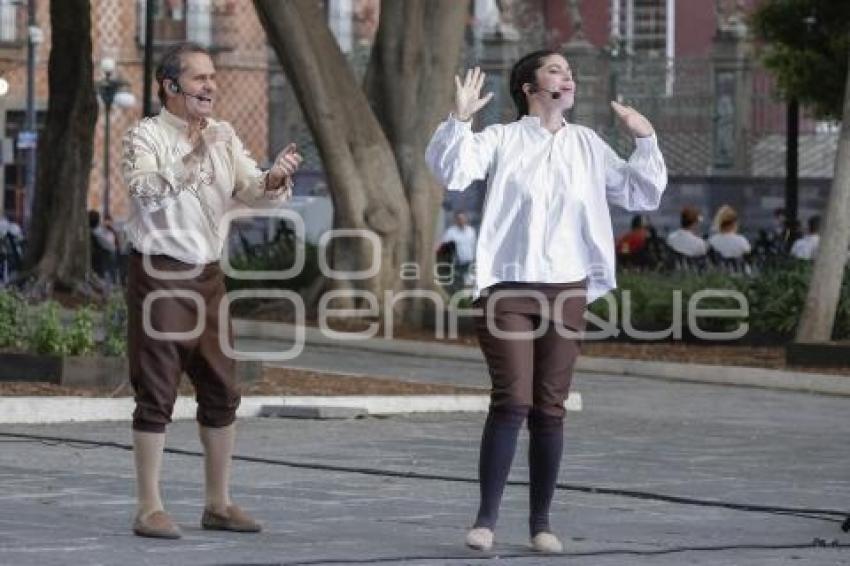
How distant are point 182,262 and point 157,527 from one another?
3.15 feet

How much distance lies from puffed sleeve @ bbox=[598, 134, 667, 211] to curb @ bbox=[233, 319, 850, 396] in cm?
1086

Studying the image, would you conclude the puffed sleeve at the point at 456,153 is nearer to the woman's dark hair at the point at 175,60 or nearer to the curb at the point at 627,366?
the woman's dark hair at the point at 175,60

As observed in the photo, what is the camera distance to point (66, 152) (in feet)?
105

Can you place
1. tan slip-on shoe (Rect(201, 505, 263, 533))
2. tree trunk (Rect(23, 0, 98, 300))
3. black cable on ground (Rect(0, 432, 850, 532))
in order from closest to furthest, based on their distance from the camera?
1. tan slip-on shoe (Rect(201, 505, 263, 533))
2. black cable on ground (Rect(0, 432, 850, 532))
3. tree trunk (Rect(23, 0, 98, 300))

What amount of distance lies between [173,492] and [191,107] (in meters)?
2.21

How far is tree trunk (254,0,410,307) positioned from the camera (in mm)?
25484

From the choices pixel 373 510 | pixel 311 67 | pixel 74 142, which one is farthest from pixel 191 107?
pixel 74 142

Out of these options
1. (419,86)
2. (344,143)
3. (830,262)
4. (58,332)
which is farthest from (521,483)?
(419,86)

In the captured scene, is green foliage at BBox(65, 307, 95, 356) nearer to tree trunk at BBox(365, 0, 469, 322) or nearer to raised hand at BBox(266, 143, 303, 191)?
raised hand at BBox(266, 143, 303, 191)

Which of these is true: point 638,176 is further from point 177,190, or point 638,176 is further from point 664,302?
point 664,302

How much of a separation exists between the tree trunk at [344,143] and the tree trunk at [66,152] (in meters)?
5.66

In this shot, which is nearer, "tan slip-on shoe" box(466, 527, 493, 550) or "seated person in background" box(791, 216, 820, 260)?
"tan slip-on shoe" box(466, 527, 493, 550)

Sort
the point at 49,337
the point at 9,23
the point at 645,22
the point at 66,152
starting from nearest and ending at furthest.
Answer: the point at 49,337
the point at 66,152
the point at 9,23
the point at 645,22

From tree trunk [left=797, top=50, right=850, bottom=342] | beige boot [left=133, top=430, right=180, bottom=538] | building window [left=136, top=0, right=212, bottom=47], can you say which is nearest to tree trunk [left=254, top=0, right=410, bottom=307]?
tree trunk [left=797, top=50, right=850, bottom=342]
